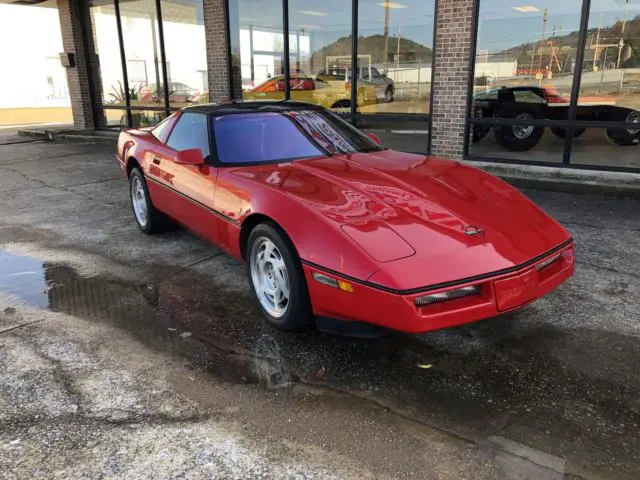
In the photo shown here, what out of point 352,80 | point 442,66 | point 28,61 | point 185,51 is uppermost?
point 28,61

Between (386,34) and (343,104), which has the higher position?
(386,34)

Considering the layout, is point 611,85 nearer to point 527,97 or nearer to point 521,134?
point 527,97

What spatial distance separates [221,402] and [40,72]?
37.2 metres

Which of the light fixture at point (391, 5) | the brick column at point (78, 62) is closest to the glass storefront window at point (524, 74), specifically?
the light fixture at point (391, 5)

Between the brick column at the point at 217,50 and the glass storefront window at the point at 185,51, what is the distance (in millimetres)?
581

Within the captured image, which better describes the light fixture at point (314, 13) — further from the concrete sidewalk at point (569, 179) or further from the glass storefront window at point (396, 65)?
the concrete sidewalk at point (569, 179)

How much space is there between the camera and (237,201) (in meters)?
3.64

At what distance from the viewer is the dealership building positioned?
8352 mm

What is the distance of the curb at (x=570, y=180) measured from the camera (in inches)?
281

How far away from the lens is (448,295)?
271 cm

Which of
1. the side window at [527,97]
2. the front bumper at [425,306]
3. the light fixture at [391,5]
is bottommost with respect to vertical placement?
the front bumper at [425,306]

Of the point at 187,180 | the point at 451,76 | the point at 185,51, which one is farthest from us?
the point at 185,51

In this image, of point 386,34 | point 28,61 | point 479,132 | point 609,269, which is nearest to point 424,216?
point 609,269

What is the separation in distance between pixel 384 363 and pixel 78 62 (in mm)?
14829
